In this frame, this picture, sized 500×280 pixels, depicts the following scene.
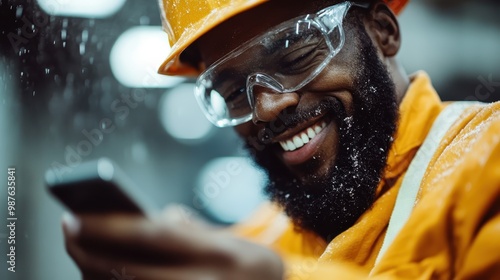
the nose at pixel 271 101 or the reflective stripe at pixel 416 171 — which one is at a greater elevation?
the nose at pixel 271 101

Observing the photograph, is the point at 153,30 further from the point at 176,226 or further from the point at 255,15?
the point at 176,226

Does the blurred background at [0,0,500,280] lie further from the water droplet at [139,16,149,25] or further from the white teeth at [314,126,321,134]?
the white teeth at [314,126,321,134]

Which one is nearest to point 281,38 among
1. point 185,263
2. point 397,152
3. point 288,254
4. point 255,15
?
point 255,15

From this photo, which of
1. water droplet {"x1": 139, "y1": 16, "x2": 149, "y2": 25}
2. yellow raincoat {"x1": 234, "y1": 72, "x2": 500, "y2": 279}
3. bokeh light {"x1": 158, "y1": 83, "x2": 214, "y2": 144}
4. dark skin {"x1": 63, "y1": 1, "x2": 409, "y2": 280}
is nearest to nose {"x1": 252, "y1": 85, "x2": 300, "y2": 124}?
yellow raincoat {"x1": 234, "y1": 72, "x2": 500, "y2": 279}

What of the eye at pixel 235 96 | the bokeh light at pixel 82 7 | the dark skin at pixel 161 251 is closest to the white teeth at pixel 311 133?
the eye at pixel 235 96

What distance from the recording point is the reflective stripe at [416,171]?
0.98 m

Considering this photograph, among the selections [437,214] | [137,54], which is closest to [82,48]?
[137,54]

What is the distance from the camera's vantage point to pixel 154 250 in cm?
68

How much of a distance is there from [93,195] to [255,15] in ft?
2.00

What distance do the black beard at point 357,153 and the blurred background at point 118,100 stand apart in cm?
25

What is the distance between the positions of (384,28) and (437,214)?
56 centimetres

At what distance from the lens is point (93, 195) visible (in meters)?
0.70

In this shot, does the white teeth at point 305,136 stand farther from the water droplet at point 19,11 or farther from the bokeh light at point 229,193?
the water droplet at point 19,11

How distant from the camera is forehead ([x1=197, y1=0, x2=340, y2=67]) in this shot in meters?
1.17
